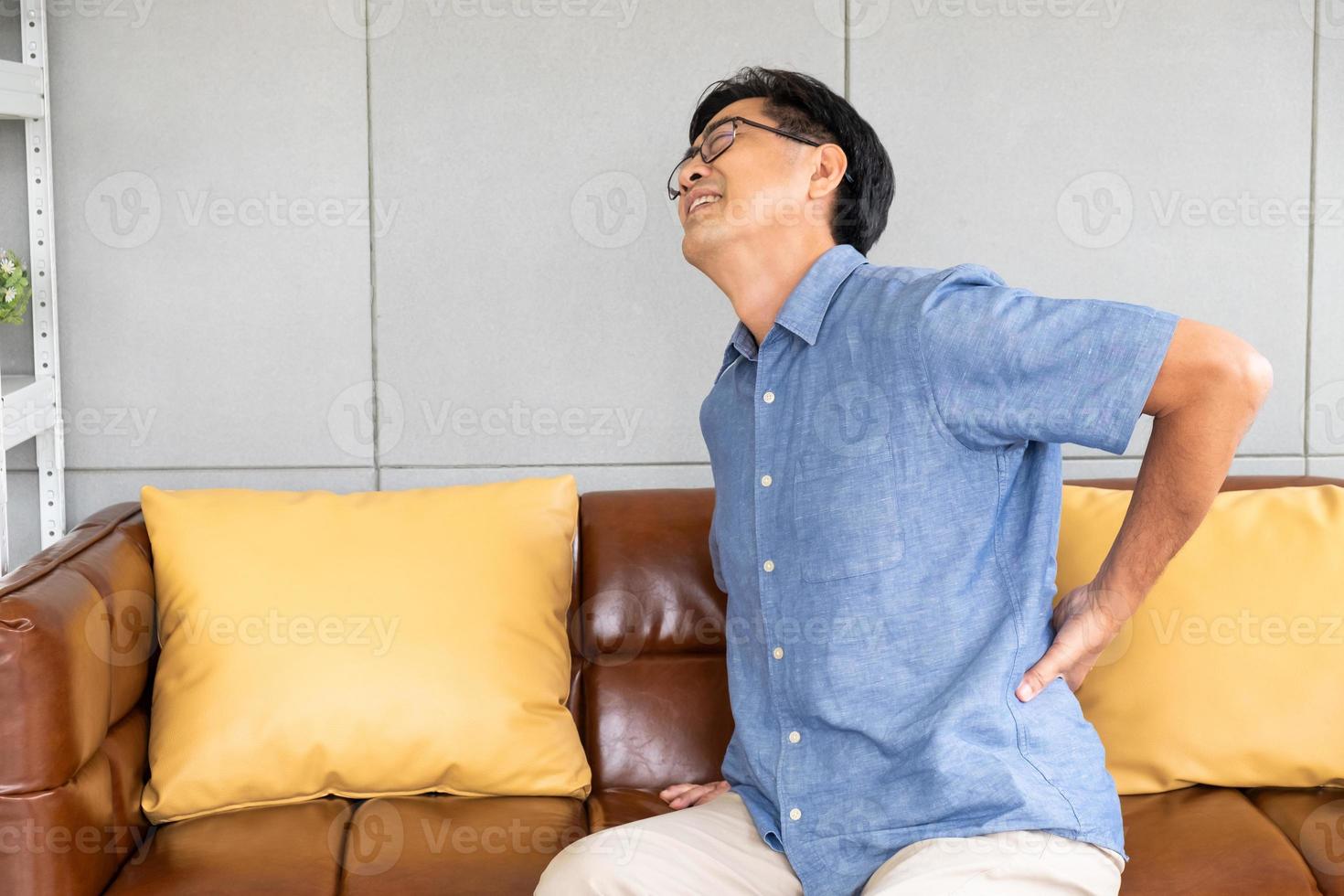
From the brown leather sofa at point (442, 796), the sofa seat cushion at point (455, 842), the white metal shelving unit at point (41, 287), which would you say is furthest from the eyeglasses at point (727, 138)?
the white metal shelving unit at point (41, 287)

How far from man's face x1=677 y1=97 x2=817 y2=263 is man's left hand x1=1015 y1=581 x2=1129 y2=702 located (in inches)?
29.8

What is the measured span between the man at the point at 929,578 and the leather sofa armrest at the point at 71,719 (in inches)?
30.4

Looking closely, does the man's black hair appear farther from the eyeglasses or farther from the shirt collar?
the shirt collar

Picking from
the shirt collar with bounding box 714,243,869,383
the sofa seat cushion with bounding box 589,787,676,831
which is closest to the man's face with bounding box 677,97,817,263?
the shirt collar with bounding box 714,243,869,383

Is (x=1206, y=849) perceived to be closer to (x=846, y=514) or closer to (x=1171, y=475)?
(x=1171, y=475)

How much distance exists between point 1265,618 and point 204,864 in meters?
1.90

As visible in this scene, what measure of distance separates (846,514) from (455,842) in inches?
35.4

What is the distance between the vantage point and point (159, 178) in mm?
2646

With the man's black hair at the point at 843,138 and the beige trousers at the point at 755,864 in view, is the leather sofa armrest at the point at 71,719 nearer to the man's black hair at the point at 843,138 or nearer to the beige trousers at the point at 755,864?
the beige trousers at the point at 755,864

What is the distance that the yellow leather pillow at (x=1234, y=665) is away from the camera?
2.09 meters

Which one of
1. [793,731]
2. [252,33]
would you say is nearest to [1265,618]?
[793,731]

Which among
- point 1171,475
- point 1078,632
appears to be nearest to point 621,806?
point 1078,632

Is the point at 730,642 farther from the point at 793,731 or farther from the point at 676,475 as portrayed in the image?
the point at 676,475

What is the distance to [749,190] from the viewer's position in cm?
195
